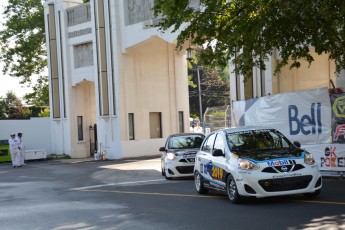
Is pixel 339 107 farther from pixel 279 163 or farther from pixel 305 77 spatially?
pixel 305 77

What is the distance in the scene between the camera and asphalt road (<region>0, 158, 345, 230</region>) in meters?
9.93

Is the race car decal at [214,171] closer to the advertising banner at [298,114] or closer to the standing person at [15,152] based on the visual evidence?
the advertising banner at [298,114]

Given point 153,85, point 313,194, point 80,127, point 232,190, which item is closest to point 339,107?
point 313,194

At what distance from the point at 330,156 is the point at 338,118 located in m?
1.08

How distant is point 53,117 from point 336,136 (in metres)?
26.3

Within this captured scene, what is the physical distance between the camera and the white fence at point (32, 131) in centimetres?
4022

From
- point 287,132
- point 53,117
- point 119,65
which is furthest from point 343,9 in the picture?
point 53,117

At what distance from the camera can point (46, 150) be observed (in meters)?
40.1

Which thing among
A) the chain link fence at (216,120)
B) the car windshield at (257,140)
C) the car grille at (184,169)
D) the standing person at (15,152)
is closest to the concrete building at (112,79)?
the chain link fence at (216,120)

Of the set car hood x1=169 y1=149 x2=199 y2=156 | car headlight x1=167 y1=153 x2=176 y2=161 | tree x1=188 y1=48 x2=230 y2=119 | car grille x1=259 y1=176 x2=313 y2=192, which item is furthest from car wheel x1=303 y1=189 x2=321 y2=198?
tree x1=188 y1=48 x2=230 y2=119

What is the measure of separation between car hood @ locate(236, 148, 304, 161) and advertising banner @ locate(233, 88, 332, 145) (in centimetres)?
513

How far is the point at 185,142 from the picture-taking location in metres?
20.3

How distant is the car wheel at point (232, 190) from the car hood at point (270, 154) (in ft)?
1.81

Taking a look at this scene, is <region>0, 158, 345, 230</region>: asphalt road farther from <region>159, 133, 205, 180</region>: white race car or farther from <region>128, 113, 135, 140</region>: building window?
<region>128, 113, 135, 140</region>: building window
